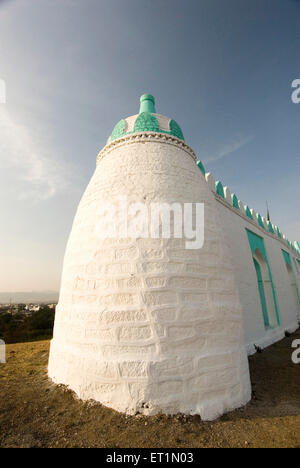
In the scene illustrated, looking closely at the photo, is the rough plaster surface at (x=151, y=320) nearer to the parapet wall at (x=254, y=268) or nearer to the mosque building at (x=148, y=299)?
the mosque building at (x=148, y=299)

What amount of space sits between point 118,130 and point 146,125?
0.76 m

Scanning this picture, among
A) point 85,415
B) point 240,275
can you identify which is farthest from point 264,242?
point 85,415

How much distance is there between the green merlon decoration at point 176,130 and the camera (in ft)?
18.5

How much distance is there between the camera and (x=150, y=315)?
3463 millimetres

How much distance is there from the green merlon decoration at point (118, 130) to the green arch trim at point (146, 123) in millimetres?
345

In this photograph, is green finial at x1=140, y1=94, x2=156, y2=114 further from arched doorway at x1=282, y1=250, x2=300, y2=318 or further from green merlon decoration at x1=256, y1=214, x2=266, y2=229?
arched doorway at x1=282, y1=250, x2=300, y2=318

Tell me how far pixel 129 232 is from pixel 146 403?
104 inches

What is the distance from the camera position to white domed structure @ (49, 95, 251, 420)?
3279 mm

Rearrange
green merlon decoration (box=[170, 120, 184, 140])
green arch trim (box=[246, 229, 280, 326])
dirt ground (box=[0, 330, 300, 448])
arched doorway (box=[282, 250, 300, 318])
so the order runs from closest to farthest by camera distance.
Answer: dirt ground (box=[0, 330, 300, 448]) → green merlon decoration (box=[170, 120, 184, 140]) → green arch trim (box=[246, 229, 280, 326]) → arched doorway (box=[282, 250, 300, 318])

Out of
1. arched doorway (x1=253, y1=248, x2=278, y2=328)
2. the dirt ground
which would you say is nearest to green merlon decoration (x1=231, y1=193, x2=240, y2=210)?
arched doorway (x1=253, y1=248, x2=278, y2=328)

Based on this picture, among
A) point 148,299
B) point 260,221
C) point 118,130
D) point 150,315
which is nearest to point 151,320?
point 150,315

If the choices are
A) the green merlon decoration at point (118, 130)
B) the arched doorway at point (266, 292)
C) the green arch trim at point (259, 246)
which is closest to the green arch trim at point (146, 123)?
the green merlon decoration at point (118, 130)

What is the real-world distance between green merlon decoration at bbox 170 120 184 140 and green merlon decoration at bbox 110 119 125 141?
1259mm

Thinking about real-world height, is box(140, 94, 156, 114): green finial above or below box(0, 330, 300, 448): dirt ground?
above
